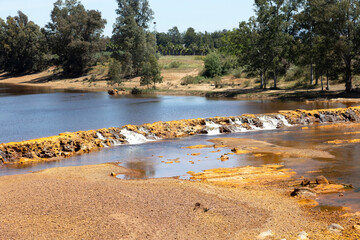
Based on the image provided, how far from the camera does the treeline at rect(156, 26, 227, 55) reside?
148m

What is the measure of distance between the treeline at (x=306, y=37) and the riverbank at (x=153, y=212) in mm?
37652

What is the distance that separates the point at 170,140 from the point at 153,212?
1722 centimetres

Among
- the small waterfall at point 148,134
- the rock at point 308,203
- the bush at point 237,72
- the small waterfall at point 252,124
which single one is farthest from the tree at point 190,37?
the rock at point 308,203

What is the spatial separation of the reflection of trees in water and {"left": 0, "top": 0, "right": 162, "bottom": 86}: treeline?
171 ft

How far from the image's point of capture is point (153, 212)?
13180mm

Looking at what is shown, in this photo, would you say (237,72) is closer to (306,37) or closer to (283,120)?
(306,37)

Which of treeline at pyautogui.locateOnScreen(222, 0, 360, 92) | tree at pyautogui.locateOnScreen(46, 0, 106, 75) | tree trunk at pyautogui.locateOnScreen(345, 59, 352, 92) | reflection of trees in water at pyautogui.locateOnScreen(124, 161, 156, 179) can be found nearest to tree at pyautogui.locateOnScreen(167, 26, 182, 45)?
tree at pyautogui.locateOnScreen(46, 0, 106, 75)

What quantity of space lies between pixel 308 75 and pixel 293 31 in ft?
23.0

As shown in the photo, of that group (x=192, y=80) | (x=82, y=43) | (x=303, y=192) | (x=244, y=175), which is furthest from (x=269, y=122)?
(x=82, y=43)

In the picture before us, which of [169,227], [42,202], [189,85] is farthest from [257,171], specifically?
[189,85]

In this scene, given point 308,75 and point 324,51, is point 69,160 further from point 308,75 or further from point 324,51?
point 308,75

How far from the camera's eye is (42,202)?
1405cm

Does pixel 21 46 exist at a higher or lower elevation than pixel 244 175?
higher

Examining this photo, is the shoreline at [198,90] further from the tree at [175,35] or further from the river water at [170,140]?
the tree at [175,35]
